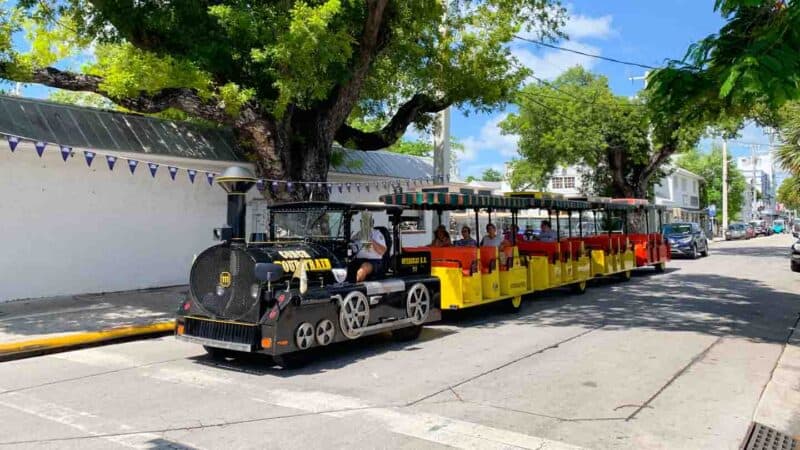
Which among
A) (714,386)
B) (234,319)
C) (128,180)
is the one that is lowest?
(714,386)

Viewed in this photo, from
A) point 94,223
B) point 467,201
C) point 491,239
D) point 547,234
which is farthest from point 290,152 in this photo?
point 547,234

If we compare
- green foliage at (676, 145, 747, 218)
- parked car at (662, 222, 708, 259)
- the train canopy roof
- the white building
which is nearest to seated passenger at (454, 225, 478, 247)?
the train canopy roof

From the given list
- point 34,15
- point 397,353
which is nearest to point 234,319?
point 397,353

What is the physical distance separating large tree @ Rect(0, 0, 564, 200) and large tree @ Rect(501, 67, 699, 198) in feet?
46.2

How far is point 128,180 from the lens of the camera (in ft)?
46.6

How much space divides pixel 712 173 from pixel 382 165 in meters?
59.1

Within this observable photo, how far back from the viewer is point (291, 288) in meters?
7.59

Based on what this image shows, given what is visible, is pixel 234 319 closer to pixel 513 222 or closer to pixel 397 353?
pixel 397 353

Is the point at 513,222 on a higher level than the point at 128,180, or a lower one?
lower

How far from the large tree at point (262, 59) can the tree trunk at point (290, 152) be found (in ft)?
0.09

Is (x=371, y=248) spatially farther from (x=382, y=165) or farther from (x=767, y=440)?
(x=382, y=165)

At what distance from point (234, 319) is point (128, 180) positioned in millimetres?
8302

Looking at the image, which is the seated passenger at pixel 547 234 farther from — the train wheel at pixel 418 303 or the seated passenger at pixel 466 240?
the train wheel at pixel 418 303

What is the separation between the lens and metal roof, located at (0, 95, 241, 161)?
12.5 m
